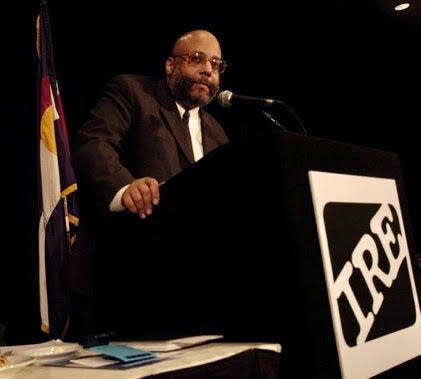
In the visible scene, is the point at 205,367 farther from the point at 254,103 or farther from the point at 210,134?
the point at 210,134

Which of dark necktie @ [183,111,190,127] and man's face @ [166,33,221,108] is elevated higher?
man's face @ [166,33,221,108]

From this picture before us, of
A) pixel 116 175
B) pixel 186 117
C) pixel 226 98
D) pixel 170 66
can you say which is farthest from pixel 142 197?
pixel 170 66

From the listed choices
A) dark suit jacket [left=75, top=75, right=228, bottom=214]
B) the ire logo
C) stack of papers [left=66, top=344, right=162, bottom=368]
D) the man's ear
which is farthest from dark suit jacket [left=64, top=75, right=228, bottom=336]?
the ire logo

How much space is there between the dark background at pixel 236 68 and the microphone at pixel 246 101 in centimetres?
32

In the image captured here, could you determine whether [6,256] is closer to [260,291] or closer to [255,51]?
[260,291]

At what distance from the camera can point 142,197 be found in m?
1.09

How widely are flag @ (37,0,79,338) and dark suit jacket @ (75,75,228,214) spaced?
0.66 meters

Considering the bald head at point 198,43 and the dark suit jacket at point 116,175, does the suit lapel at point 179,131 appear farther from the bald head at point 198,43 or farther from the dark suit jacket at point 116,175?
the bald head at point 198,43

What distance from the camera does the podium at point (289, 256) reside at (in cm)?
86

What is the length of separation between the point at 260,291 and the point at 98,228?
0.64m

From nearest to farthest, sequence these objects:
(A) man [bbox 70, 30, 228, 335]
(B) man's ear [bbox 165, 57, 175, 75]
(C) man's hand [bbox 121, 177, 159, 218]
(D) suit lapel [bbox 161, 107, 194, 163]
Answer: (C) man's hand [bbox 121, 177, 159, 218] < (A) man [bbox 70, 30, 228, 335] < (D) suit lapel [bbox 161, 107, 194, 163] < (B) man's ear [bbox 165, 57, 175, 75]

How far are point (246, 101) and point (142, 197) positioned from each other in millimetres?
457

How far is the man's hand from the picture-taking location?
1.09 metres

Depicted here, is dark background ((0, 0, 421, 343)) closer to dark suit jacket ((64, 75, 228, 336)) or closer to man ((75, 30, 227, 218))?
man ((75, 30, 227, 218))
